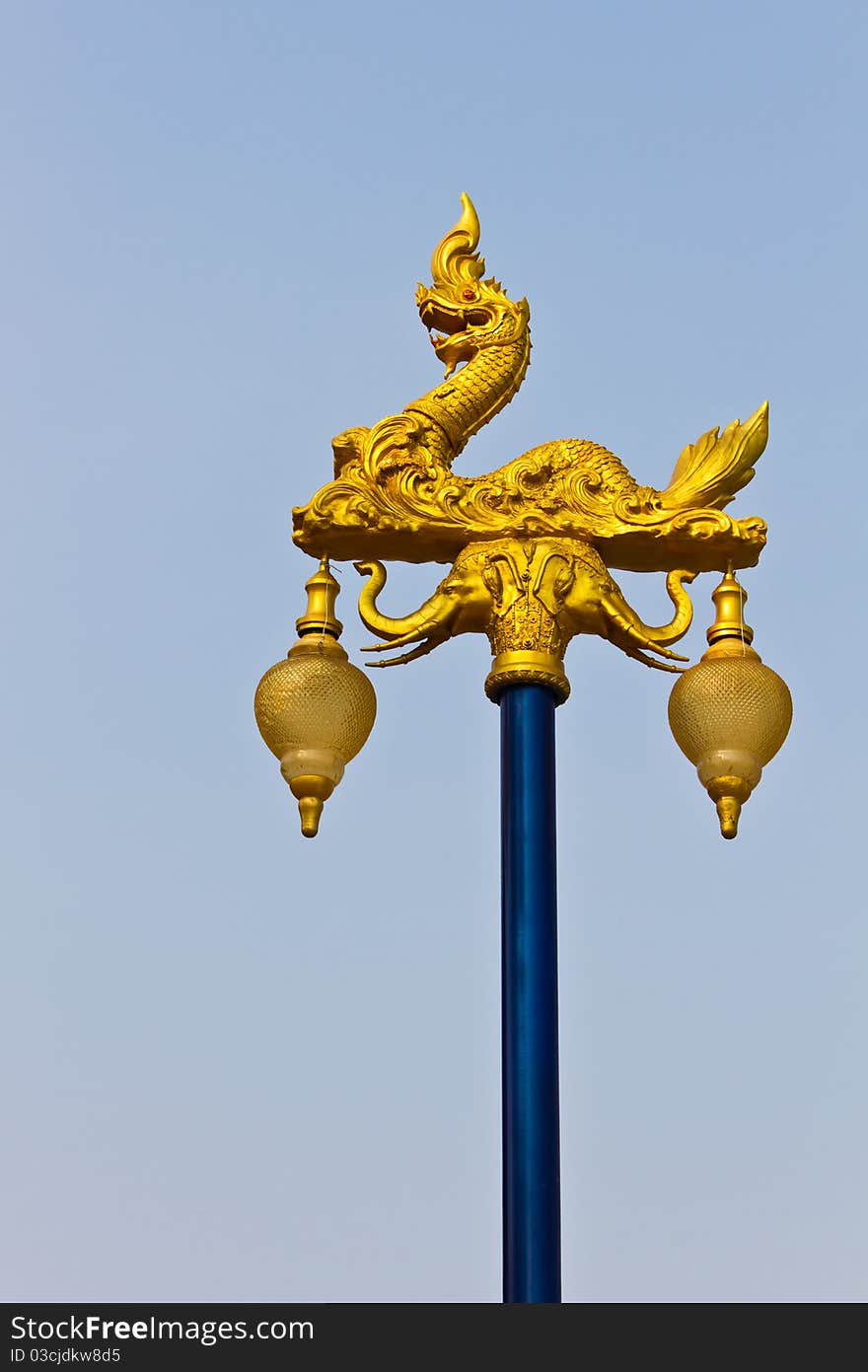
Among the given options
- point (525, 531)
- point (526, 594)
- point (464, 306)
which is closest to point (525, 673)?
point (526, 594)

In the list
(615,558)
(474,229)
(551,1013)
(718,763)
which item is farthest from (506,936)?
(474,229)

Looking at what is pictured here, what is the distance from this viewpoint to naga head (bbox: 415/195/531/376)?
31.1ft

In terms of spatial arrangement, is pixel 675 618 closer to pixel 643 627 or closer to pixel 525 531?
pixel 643 627

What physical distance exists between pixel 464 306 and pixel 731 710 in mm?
2203

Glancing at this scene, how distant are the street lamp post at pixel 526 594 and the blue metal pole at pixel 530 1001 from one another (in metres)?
0.01

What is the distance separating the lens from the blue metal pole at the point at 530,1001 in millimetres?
7215

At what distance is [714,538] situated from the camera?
8.73 m

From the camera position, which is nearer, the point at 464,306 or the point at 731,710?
the point at 731,710

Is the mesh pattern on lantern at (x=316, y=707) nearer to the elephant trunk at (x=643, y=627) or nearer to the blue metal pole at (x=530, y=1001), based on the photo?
the blue metal pole at (x=530, y=1001)

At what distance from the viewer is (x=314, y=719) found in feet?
27.3

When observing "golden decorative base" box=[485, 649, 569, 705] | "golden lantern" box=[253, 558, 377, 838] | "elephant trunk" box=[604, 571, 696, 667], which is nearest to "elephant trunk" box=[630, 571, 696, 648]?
"elephant trunk" box=[604, 571, 696, 667]
